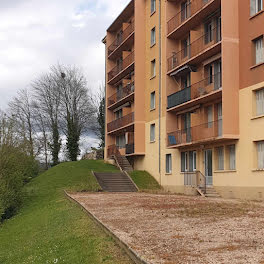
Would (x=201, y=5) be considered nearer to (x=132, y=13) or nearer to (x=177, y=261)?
(x=132, y=13)

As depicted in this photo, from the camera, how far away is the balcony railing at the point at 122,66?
132 ft

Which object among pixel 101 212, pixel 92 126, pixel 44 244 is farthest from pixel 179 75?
pixel 92 126

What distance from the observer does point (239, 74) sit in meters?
24.1

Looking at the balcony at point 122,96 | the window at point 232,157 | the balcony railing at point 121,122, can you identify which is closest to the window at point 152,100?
the balcony at point 122,96

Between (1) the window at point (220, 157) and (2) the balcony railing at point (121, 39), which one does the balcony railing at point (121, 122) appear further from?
(1) the window at point (220, 157)

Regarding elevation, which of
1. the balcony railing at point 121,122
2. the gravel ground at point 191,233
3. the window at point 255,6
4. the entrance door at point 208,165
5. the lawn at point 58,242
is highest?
the window at point 255,6

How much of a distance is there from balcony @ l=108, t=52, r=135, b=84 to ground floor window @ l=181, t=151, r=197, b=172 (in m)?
12.1

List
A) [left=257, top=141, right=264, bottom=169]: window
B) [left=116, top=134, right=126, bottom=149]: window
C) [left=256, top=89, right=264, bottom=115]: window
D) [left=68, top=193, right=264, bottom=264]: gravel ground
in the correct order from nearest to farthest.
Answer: [left=68, top=193, right=264, bottom=264]: gravel ground
[left=257, top=141, right=264, bottom=169]: window
[left=256, top=89, right=264, bottom=115]: window
[left=116, top=134, right=126, bottom=149]: window

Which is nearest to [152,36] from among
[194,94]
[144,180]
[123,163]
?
[194,94]

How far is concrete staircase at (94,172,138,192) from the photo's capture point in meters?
32.6

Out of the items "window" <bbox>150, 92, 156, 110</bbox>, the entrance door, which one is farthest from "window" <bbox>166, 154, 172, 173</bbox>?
the entrance door

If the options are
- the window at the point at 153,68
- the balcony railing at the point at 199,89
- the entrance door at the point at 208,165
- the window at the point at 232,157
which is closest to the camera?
the window at the point at 232,157

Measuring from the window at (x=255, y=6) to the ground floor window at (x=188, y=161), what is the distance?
→ 10152 millimetres

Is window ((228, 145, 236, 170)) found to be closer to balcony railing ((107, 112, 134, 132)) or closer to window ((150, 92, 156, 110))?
window ((150, 92, 156, 110))
